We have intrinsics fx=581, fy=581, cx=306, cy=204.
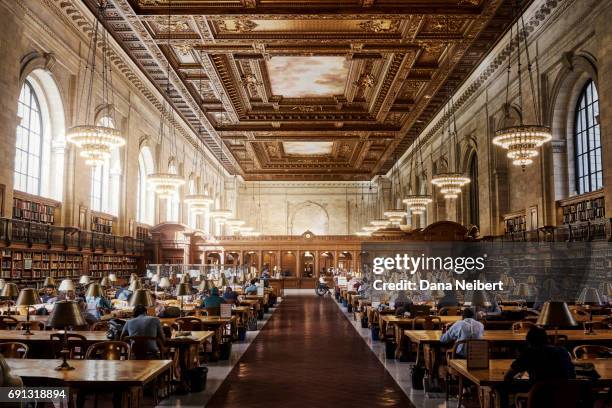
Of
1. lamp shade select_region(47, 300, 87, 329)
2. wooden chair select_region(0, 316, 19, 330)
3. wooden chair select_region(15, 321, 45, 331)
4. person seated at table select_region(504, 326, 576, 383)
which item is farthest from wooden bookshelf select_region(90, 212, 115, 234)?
person seated at table select_region(504, 326, 576, 383)

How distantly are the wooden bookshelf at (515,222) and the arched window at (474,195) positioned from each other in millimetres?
3950

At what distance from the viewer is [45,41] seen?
14023 mm

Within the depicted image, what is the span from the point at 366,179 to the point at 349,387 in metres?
33.0

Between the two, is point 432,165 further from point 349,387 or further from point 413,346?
point 349,387

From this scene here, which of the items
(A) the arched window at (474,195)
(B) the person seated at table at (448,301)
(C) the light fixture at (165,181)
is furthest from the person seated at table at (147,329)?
(A) the arched window at (474,195)

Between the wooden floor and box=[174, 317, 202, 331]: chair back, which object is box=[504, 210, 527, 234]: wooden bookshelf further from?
box=[174, 317, 202, 331]: chair back

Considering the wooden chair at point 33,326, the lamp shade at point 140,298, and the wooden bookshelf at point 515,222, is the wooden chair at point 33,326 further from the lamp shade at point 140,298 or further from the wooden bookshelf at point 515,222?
the wooden bookshelf at point 515,222

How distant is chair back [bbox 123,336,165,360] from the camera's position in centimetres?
625

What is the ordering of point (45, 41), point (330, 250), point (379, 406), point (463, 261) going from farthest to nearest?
point (330, 250), point (463, 261), point (45, 41), point (379, 406)

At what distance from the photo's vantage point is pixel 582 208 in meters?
13.6

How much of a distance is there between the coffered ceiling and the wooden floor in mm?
7072

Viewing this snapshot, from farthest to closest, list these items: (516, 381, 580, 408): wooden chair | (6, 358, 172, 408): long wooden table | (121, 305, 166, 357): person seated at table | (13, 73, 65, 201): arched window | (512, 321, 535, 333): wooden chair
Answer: (13, 73, 65, 201): arched window
(512, 321, 535, 333): wooden chair
(121, 305, 166, 357): person seated at table
(6, 358, 172, 408): long wooden table
(516, 381, 580, 408): wooden chair

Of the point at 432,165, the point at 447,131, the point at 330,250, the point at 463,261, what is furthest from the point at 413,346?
the point at 330,250

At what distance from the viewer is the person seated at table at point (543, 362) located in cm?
403
